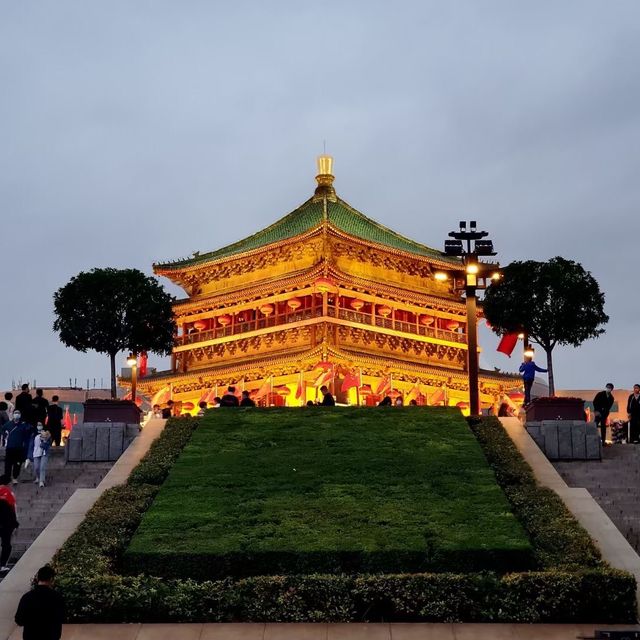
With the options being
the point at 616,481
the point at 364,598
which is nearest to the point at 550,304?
the point at 616,481

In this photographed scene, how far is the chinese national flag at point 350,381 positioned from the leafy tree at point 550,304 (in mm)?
8482

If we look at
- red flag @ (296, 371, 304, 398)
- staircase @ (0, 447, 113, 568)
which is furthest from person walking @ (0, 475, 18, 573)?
red flag @ (296, 371, 304, 398)

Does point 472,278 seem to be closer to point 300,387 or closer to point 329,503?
point 329,503

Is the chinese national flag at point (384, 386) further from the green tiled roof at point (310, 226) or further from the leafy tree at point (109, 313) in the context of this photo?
the leafy tree at point (109, 313)

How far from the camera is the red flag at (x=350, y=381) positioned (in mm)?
39531

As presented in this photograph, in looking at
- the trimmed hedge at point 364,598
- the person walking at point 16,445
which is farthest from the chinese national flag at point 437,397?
the trimmed hedge at point 364,598

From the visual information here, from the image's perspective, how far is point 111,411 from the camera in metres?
23.3

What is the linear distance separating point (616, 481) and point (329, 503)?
658 cm

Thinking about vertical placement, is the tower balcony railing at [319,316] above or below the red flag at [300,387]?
above

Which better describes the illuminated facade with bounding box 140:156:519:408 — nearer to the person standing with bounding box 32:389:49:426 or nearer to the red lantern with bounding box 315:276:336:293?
the red lantern with bounding box 315:276:336:293

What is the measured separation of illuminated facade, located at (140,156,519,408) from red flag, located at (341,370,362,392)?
0.13m

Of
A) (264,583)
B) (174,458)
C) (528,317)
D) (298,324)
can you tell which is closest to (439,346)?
(298,324)

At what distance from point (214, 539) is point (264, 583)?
1.77 meters

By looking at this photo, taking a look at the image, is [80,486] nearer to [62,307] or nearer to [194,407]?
[62,307]
